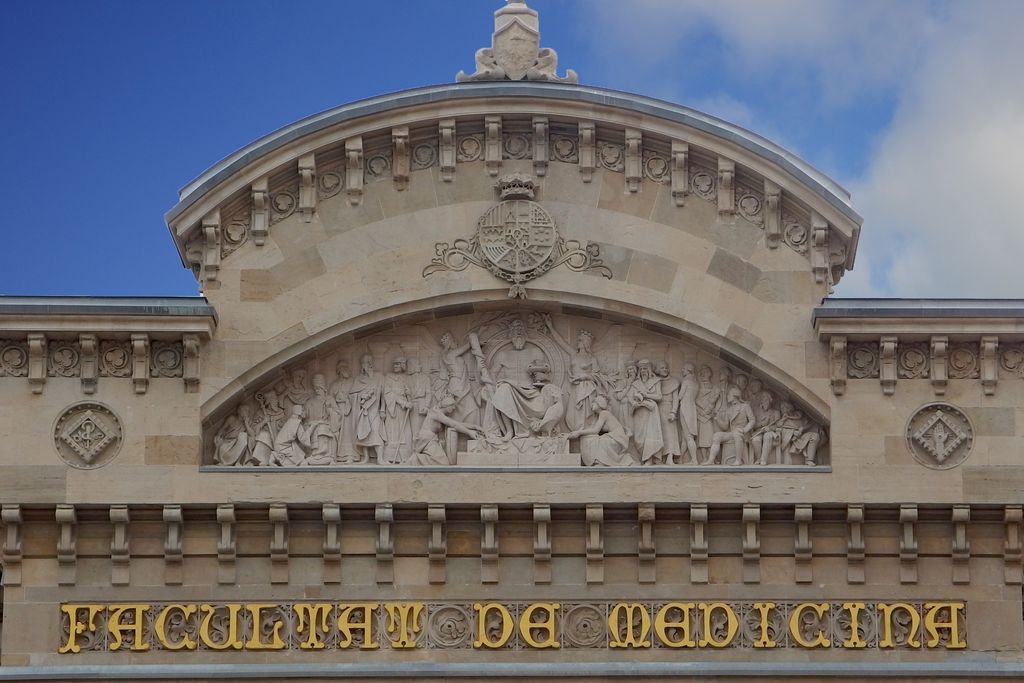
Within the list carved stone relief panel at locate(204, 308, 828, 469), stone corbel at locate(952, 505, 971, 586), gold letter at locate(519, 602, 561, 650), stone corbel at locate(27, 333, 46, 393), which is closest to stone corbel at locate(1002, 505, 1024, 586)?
stone corbel at locate(952, 505, 971, 586)

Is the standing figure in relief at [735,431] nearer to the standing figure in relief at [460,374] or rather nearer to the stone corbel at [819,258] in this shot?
the stone corbel at [819,258]

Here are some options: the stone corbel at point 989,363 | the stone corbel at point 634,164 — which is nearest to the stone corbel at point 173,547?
the stone corbel at point 634,164

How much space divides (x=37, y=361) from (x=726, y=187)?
335 inches

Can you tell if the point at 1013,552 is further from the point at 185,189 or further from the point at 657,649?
the point at 185,189

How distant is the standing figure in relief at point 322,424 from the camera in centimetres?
3247

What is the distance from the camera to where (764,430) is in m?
32.7

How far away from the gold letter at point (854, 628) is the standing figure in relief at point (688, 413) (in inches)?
98.8

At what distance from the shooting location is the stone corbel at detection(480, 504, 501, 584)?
104 feet

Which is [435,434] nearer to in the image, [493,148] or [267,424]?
[267,424]

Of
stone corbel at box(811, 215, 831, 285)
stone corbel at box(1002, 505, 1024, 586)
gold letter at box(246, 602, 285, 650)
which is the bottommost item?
gold letter at box(246, 602, 285, 650)

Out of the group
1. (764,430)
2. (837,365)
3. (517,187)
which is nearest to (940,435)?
(837,365)

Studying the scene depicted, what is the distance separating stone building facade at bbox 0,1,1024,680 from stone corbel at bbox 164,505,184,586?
38 mm

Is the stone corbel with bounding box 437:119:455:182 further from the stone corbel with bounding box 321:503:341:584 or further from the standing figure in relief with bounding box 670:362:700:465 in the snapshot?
the stone corbel with bounding box 321:503:341:584

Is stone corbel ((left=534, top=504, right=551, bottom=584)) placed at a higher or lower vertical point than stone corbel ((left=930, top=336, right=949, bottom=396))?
lower
